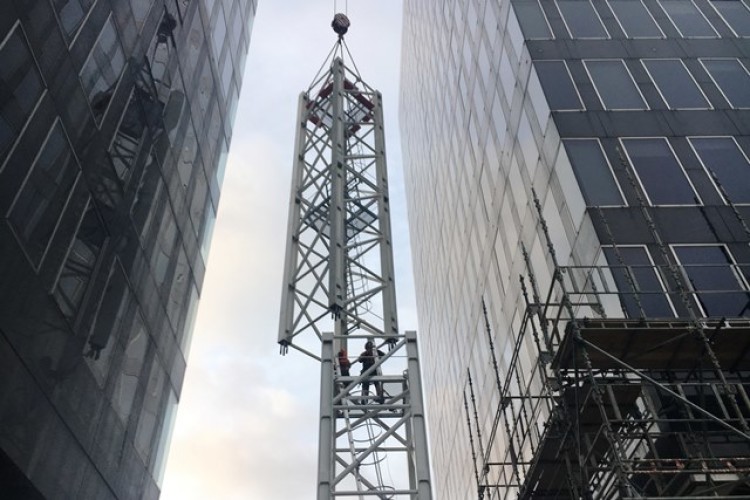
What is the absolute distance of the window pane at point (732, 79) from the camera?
24.2 m

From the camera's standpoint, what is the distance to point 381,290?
18312 millimetres

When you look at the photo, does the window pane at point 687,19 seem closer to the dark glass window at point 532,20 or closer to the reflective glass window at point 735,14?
the reflective glass window at point 735,14

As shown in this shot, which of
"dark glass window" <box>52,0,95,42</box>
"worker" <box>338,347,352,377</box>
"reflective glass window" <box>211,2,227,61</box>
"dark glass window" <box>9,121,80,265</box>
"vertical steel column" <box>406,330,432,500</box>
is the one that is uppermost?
"reflective glass window" <box>211,2,227,61</box>

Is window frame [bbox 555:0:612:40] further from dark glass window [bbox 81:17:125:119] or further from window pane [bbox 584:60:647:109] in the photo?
dark glass window [bbox 81:17:125:119]

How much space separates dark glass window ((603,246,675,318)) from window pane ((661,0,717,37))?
12276 millimetres

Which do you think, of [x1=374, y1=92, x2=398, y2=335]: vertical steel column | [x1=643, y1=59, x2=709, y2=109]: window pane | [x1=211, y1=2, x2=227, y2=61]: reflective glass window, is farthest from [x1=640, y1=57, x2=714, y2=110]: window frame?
[x1=211, y1=2, x2=227, y2=61]: reflective glass window

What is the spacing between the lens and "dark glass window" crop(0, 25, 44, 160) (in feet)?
42.2

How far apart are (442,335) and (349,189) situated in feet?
84.6

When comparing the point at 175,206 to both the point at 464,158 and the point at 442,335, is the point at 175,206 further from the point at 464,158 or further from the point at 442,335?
the point at 442,335

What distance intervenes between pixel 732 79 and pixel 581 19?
5877 millimetres

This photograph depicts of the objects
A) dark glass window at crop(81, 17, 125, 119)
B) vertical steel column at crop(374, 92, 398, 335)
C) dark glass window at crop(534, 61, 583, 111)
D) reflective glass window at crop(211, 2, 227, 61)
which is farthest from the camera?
reflective glass window at crop(211, 2, 227, 61)

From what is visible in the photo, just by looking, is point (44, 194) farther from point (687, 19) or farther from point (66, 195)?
point (687, 19)

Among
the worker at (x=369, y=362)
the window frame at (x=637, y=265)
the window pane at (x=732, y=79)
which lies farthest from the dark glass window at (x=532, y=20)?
the worker at (x=369, y=362)

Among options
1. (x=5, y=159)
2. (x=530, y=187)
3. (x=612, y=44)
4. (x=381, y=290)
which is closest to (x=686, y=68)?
(x=612, y=44)
